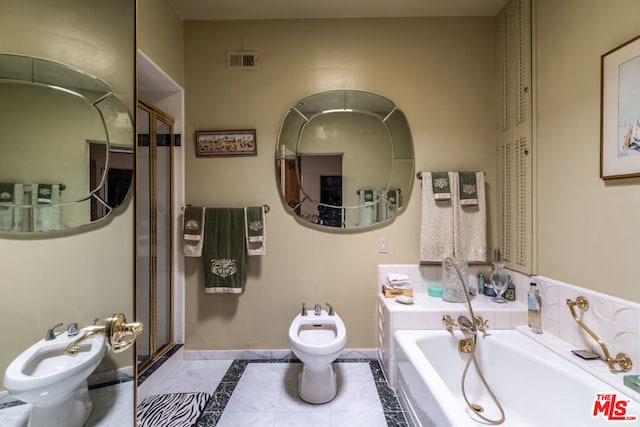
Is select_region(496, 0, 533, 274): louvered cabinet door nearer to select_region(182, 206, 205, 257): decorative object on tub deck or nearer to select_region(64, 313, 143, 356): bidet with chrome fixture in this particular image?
select_region(64, 313, 143, 356): bidet with chrome fixture

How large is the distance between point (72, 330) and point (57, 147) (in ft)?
1.34

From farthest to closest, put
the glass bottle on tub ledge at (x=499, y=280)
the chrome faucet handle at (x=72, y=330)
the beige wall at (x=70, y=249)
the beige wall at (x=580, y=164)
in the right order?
the glass bottle on tub ledge at (x=499, y=280), the beige wall at (x=580, y=164), the chrome faucet handle at (x=72, y=330), the beige wall at (x=70, y=249)

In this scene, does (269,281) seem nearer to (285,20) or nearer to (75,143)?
(75,143)

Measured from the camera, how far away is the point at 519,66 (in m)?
1.90

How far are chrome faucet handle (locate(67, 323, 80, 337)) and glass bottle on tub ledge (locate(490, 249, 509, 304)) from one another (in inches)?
89.5

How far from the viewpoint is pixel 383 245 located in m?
2.18

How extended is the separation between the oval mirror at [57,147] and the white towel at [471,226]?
2.08 metres

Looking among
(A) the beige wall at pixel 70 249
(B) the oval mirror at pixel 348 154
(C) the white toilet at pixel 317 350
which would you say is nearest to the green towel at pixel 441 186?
(B) the oval mirror at pixel 348 154

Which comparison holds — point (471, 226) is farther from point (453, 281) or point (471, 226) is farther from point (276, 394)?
point (276, 394)

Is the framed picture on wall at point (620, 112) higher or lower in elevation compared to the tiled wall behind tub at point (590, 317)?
higher

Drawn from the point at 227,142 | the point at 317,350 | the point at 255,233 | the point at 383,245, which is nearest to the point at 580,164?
the point at 383,245

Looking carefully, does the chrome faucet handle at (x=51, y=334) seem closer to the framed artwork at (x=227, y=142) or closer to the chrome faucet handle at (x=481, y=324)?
the framed artwork at (x=227, y=142)

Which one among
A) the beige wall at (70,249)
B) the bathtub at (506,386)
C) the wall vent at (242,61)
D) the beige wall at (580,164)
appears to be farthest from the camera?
the wall vent at (242,61)

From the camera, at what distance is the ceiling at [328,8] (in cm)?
201
